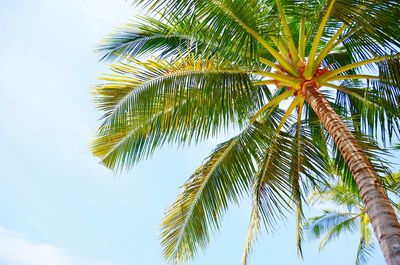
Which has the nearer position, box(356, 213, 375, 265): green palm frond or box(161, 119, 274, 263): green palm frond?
box(161, 119, 274, 263): green palm frond

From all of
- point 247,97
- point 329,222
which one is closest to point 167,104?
point 247,97

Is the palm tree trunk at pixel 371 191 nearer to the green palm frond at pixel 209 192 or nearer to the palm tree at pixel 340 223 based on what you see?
the green palm frond at pixel 209 192

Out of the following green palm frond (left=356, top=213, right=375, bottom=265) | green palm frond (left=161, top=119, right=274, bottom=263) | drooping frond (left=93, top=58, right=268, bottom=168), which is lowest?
green palm frond (left=356, top=213, right=375, bottom=265)

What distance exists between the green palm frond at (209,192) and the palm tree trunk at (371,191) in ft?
5.29

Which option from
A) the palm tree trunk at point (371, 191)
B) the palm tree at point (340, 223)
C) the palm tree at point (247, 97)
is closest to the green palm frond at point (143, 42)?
the palm tree at point (247, 97)

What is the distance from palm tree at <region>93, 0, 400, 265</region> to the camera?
4.61 m

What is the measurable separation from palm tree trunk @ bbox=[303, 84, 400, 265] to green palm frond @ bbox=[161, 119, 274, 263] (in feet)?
5.29

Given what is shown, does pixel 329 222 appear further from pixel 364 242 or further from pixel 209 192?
pixel 209 192

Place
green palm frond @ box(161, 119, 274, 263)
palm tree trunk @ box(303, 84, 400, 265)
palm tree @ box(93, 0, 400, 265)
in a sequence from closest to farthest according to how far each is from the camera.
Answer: palm tree trunk @ box(303, 84, 400, 265) < palm tree @ box(93, 0, 400, 265) < green palm frond @ box(161, 119, 274, 263)

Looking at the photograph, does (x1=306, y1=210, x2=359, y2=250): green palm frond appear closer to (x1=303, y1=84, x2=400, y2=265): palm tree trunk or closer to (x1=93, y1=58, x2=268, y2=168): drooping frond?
(x1=93, y1=58, x2=268, y2=168): drooping frond

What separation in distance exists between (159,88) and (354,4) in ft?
8.29

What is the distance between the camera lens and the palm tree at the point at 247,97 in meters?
4.61

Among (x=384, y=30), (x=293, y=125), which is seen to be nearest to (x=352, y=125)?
(x=293, y=125)

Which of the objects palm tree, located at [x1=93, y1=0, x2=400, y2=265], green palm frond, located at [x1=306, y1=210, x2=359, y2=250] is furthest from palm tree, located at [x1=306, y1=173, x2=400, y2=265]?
palm tree, located at [x1=93, y1=0, x2=400, y2=265]
